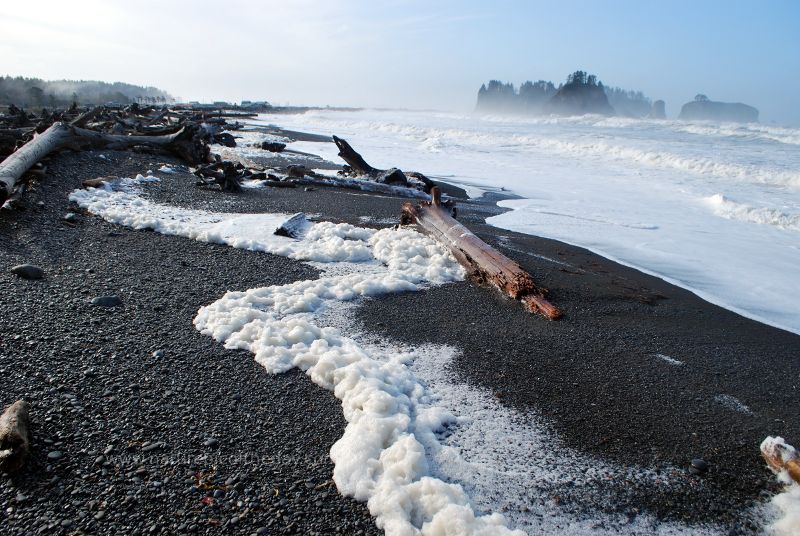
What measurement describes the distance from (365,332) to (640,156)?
21915 mm

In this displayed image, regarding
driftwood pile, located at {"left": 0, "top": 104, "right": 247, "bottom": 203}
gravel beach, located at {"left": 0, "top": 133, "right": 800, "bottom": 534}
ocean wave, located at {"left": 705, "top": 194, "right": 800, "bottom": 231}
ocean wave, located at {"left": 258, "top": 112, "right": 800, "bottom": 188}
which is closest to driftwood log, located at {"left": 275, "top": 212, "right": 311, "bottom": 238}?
gravel beach, located at {"left": 0, "top": 133, "right": 800, "bottom": 534}

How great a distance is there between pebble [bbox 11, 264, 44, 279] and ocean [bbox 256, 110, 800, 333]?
664cm

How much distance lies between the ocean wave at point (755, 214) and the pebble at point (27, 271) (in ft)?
40.5

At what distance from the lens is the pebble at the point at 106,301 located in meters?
3.67

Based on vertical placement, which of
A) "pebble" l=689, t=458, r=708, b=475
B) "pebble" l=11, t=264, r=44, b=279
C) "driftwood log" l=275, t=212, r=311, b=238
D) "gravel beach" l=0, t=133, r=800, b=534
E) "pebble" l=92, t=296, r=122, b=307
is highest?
"driftwood log" l=275, t=212, r=311, b=238

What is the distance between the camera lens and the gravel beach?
1.99 m

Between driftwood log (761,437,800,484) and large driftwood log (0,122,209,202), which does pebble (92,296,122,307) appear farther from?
driftwood log (761,437,800,484)

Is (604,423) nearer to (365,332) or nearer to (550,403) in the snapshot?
(550,403)

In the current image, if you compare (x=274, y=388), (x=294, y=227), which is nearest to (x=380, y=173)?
(x=294, y=227)

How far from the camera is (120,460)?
2129mm

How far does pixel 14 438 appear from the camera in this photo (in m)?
2.06

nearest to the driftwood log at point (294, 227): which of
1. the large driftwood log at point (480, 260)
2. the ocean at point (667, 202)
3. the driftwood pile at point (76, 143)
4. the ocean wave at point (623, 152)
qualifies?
the large driftwood log at point (480, 260)

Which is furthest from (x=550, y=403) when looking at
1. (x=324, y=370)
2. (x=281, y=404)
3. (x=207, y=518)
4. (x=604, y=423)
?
(x=207, y=518)

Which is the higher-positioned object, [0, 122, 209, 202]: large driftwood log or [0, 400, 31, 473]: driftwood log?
[0, 122, 209, 202]: large driftwood log
